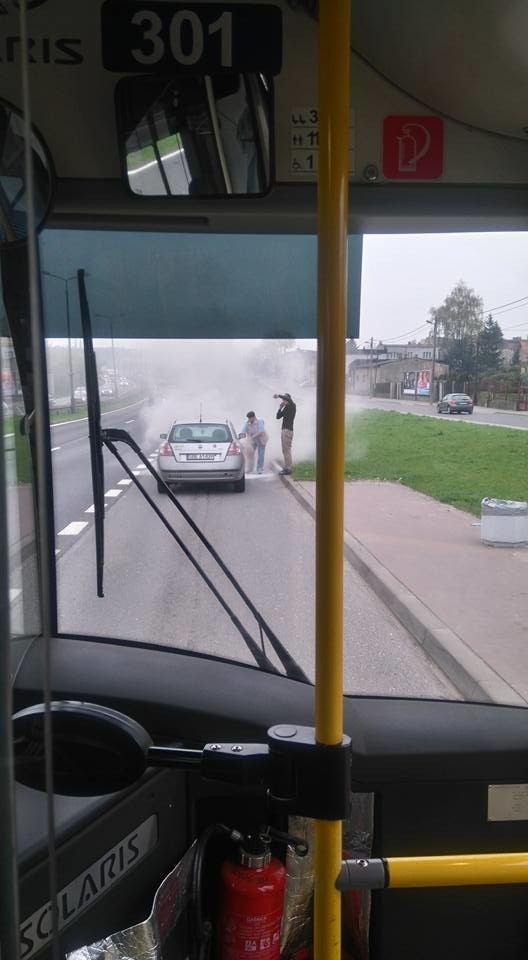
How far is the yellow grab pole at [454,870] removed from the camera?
1.05m

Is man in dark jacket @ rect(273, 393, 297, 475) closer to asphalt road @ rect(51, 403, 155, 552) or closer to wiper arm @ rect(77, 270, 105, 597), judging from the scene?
asphalt road @ rect(51, 403, 155, 552)

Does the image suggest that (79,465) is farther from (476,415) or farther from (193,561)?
(476,415)

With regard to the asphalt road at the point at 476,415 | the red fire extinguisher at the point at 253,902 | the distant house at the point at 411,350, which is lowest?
the red fire extinguisher at the point at 253,902

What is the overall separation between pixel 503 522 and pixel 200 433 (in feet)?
2.56

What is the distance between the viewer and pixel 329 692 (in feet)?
3.03

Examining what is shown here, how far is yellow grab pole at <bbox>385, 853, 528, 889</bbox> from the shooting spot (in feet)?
3.43

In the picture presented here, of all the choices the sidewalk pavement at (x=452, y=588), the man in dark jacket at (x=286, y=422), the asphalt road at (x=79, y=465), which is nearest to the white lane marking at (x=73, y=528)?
the asphalt road at (x=79, y=465)

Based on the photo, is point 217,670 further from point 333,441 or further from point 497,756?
point 333,441

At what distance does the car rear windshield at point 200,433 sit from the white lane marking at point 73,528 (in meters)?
0.31

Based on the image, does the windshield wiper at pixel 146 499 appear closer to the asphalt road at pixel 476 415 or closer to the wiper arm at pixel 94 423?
the wiper arm at pixel 94 423

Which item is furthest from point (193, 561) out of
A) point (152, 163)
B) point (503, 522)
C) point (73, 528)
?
point (152, 163)

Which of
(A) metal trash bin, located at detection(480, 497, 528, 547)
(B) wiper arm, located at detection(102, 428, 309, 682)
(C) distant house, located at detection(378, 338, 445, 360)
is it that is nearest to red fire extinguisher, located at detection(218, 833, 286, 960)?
(B) wiper arm, located at detection(102, 428, 309, 682)

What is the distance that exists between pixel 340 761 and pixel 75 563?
104cm

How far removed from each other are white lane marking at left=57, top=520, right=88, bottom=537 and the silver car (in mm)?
214
